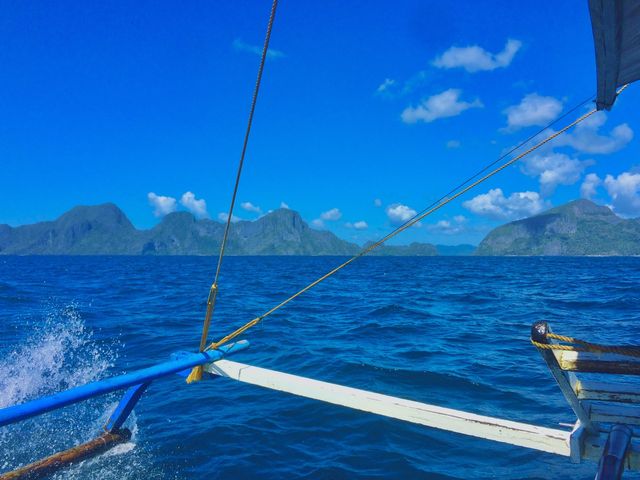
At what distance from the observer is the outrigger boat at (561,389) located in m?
2.85

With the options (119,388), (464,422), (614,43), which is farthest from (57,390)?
(614,43)

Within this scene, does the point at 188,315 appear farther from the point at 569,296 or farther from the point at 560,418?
the point at 569,296

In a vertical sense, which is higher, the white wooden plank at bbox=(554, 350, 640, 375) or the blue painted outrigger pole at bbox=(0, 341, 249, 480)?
the white wooden plank at bbox=(554, 350, 640, 375)

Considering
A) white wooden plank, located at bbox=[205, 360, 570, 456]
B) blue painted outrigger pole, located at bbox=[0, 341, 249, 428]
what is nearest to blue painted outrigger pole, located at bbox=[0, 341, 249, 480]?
blue painted outrigger pole, located at bbox=[0, 341, 249, 428]

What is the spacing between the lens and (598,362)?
3078 millimetres

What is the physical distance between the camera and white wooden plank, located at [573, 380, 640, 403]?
358 centimetres

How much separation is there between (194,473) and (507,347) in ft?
30.8

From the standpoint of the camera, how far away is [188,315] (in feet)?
58.8

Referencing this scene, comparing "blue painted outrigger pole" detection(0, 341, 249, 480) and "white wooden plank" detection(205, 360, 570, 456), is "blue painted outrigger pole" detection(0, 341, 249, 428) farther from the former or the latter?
"white wooden plank" detection(205, 360, 570, 456)

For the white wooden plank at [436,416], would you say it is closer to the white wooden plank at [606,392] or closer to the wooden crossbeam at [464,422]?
the wooden crossbeam at [464,422]

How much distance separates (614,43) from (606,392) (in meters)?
2.92

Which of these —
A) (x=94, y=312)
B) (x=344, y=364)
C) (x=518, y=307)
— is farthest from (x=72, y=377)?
(x=518, y=307)

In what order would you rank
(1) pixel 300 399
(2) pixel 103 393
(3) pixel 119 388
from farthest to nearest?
1. (1) pixel 300 399
2. (3) pixel 119 388
3. (2) pixel 103 393

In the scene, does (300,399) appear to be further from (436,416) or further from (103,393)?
(103,393)
